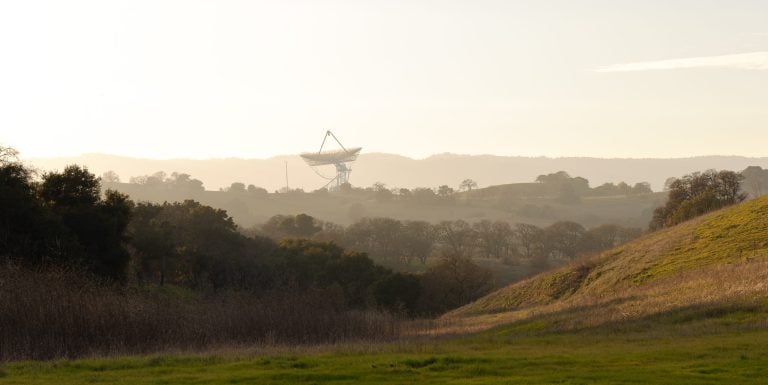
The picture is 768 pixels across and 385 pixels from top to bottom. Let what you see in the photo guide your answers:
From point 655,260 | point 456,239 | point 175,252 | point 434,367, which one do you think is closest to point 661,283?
point 655,260

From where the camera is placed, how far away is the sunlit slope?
39.4 m

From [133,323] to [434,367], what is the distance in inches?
634

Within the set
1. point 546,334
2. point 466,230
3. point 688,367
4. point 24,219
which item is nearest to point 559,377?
point 688,367

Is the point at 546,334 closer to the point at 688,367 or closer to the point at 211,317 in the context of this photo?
the point at 211,317

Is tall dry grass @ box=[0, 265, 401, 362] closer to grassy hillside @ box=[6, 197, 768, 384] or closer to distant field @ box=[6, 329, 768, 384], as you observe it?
grassy hillside @ box=[6, 197, 768, 384]

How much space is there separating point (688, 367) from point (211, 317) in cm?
2202

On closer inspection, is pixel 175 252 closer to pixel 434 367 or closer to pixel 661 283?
pixel 661 283

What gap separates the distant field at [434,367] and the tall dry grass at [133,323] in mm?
5949

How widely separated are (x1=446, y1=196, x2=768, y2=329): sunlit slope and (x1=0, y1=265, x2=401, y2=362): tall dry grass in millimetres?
11531

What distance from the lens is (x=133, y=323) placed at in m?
33.9

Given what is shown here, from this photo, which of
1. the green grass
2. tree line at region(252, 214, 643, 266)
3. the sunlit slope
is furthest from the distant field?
tree line at region(252, 214, 643, 266)

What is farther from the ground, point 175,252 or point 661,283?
point 175,252

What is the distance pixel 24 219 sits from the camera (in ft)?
164

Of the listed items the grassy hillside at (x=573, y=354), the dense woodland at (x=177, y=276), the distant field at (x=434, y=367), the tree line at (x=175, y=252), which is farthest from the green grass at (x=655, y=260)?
the distant field at (x=434, y=367)
